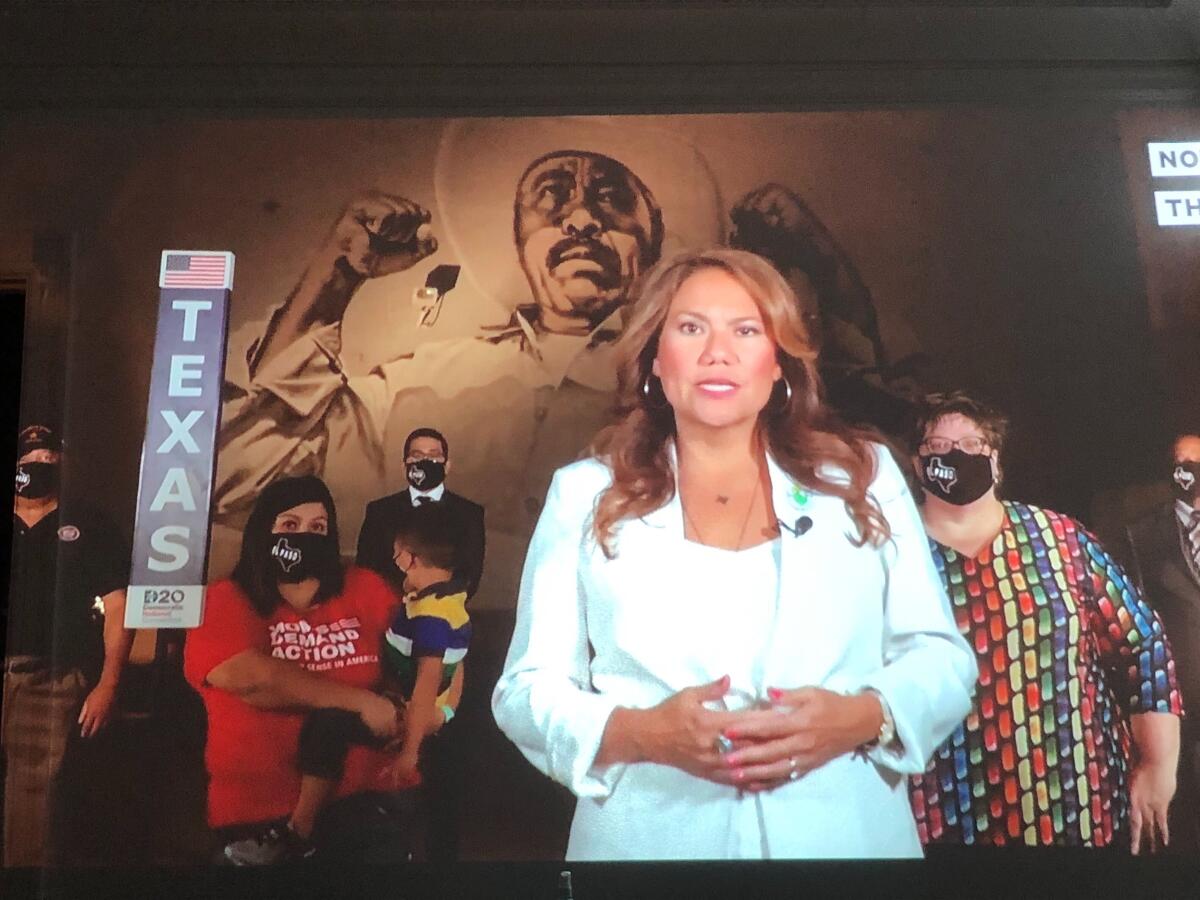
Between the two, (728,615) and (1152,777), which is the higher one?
(728,615)

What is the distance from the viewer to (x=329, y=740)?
10.6 feet

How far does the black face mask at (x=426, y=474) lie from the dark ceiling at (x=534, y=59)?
45.6 inches

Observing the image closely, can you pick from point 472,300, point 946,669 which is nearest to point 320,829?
point 472,300

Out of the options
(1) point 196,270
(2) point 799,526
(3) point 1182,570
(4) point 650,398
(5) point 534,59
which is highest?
(5) point 534,59

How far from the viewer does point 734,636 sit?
126 inches

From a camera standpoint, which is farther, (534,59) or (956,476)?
(534,59)

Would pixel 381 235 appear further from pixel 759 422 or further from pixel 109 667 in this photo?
pixel 109 667

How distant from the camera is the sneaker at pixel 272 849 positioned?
125 inches

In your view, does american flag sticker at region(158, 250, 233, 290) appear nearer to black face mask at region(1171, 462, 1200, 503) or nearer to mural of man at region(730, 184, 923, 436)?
mural of man at region(730, 184, 923, 436)

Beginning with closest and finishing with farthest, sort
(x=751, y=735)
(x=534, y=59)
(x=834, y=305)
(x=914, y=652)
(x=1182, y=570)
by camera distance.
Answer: (x=751, y=735) → (x=914, y=652) → (x=1182, y=570) → (x=834, y=305) → (x=534, y=59)

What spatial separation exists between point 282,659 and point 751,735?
4.45 feet

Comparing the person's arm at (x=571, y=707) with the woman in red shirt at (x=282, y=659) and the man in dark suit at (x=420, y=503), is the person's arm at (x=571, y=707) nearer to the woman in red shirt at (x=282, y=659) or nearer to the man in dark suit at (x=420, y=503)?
the man in dark suit at (x=420, y=503)

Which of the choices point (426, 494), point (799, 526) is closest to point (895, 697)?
point (799, 526)

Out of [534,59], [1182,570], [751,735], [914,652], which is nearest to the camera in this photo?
[751,735]
